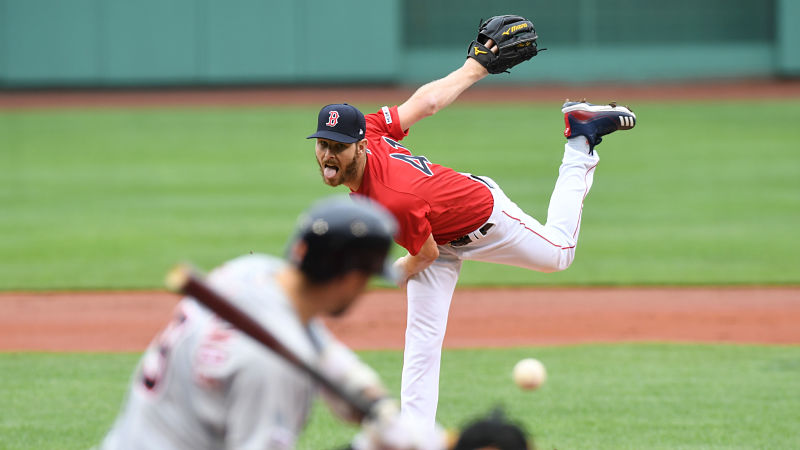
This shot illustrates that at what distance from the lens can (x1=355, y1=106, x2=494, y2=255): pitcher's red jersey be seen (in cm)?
543

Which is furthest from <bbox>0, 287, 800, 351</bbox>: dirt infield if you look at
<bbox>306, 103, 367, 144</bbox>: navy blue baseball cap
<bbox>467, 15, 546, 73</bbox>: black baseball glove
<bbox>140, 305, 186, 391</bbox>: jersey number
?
<bbox>140, 305, 186, 391</bbox>: jersey number

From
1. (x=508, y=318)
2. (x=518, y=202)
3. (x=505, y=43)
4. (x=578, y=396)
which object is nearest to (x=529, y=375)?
(x=578, y=396)

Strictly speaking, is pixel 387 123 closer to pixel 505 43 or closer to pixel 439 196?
pixel 439 196

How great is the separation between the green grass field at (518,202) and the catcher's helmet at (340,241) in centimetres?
341

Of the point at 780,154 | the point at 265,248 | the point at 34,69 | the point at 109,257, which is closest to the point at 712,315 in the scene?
the point at 265,248

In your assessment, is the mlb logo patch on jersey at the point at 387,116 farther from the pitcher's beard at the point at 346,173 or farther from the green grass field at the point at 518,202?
the green grass field at the point at 518,202

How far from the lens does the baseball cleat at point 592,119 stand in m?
6.25

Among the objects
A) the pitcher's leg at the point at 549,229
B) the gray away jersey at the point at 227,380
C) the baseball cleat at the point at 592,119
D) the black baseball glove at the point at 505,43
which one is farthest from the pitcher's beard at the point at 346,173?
the gray away jersey at the point at 227,380

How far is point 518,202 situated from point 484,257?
910cm

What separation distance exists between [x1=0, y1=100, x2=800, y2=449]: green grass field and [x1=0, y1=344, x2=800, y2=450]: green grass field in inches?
0.8

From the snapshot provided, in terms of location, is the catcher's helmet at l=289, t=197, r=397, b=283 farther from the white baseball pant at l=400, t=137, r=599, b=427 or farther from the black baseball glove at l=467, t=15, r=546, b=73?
the black baseball glove at l=467, t=15, r=546, b=73

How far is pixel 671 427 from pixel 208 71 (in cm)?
2361

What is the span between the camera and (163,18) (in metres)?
27.8

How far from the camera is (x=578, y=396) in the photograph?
695cm
